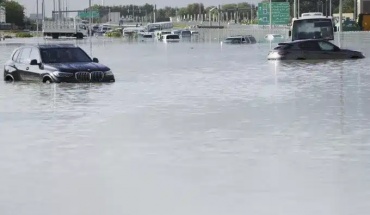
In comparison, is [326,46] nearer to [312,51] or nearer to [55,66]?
[312,51]

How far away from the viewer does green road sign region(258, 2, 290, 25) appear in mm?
102312

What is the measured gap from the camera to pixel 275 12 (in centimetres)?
10325

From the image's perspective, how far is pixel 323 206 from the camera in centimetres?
876

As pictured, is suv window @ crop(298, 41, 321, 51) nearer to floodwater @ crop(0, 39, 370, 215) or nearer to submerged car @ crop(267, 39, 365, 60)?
submerged car @ crop(267, 39, 365, 60)

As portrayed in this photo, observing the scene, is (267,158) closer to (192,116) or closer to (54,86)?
(192,116)

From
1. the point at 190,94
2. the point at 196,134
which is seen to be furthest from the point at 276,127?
the point at 190,94

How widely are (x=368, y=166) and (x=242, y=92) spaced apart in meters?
12.8

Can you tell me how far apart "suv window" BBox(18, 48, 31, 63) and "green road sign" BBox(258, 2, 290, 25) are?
74494 millimetres

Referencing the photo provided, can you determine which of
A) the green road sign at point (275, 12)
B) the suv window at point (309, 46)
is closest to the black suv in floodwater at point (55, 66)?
the suv window at point (309, 46)

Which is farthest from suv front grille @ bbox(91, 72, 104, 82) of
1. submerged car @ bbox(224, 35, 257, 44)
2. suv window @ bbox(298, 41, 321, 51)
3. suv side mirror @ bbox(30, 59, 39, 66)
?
submerged car @ bbox(224, 35, 257, 44)

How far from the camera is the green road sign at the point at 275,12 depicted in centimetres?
10231

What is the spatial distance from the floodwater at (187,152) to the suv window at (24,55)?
16.7 ft

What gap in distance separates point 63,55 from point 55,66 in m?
0.97

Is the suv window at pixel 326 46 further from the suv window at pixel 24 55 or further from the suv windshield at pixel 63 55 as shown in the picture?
the suv window at pixel 24 55
